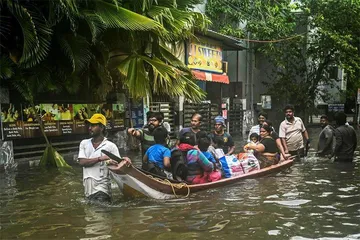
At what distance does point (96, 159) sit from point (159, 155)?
Result: 157 cm

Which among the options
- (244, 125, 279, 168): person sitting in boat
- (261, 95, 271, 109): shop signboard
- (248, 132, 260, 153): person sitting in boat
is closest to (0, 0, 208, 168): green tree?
(248, 132, 260, 153): person sitting in boat

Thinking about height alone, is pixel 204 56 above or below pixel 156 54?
above

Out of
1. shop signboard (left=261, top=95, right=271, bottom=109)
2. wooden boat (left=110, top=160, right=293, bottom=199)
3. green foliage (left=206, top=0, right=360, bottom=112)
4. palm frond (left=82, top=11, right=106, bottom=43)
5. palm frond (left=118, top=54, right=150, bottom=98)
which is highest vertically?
green foliage (left=206, top=0, right=360, bottom=112)

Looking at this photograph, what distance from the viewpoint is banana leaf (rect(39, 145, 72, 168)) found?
11336 millimetres

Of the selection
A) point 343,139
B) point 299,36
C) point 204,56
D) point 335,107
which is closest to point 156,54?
point 343,139

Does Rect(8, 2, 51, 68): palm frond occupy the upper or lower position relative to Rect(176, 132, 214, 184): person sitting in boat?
upper

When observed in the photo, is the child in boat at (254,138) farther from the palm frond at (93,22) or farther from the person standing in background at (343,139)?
the palm frond at (93,22)

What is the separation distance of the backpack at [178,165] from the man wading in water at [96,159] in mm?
1298

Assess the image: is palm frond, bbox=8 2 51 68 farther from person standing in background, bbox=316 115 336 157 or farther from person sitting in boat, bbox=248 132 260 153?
person standing in background, bbox=316 115 336 157

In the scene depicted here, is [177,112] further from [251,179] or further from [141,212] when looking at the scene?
[141,212]

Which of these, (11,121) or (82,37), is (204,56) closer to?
(82,37)

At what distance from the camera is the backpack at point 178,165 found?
25.0 feet

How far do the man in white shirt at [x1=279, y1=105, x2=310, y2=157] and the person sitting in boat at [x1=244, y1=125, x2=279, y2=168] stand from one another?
525 millimetres

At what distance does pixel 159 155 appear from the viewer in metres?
7.61
